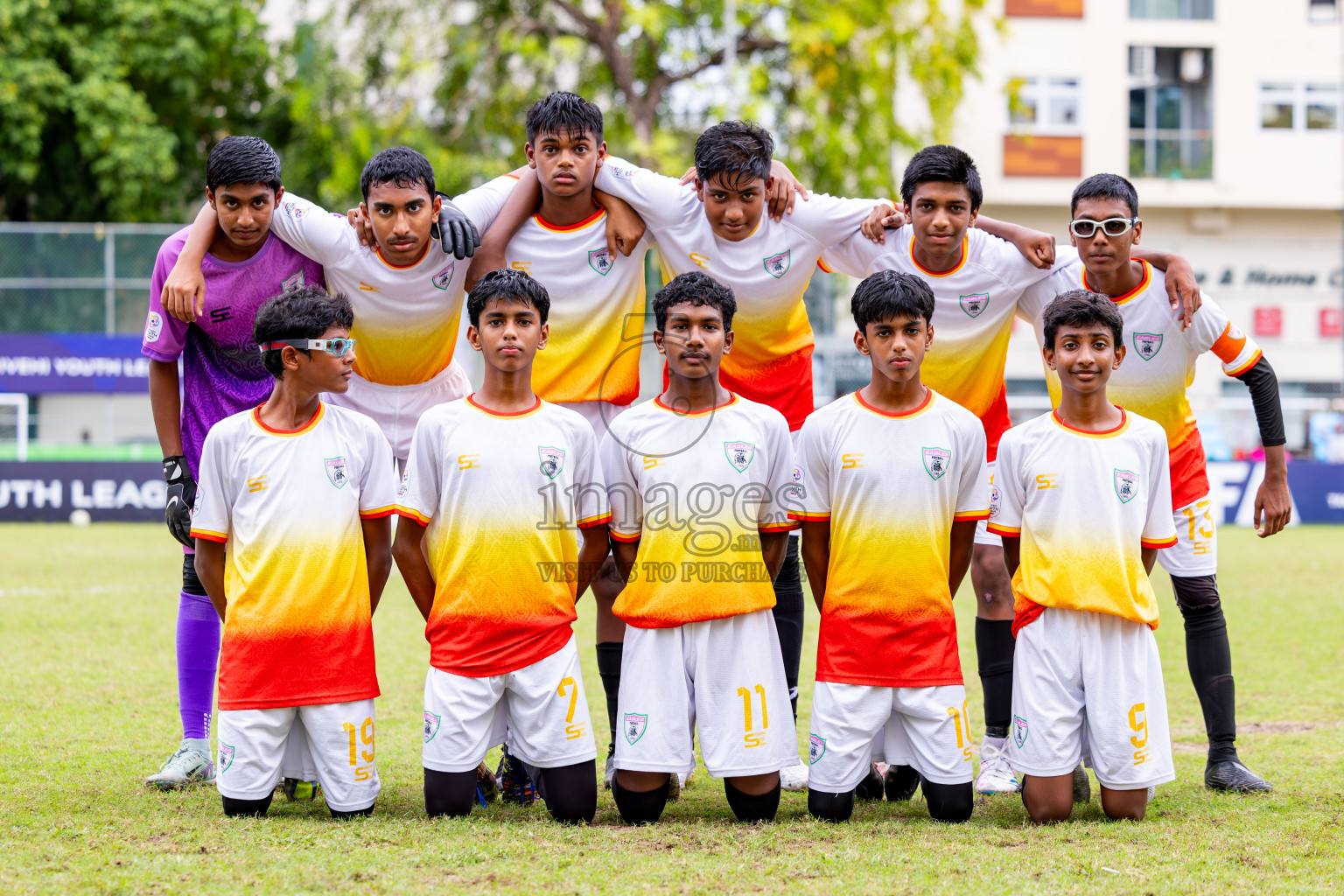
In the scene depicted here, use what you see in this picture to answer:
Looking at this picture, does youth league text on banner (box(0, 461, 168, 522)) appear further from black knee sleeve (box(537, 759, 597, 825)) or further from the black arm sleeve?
the black arm sleeve

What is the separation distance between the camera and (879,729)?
13.2 ft

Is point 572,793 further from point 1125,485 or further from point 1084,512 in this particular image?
point 1125,485

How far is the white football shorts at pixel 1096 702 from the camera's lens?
3961 mm

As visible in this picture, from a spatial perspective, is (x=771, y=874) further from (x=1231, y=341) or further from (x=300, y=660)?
(x=1231, y=341)

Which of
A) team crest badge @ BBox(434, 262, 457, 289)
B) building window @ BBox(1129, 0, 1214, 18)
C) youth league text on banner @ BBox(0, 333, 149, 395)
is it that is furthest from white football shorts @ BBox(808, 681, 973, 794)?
building window @ BBox(1129, 0, 1214, 18)

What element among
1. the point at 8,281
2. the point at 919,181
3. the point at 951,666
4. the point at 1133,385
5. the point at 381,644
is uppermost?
the point at 8,281

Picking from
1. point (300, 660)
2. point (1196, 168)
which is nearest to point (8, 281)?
point (300, 660)

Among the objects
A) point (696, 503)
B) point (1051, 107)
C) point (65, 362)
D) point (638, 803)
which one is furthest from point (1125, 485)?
point (1051, 107)

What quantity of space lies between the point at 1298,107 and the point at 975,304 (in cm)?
2514

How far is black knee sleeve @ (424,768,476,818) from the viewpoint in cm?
398

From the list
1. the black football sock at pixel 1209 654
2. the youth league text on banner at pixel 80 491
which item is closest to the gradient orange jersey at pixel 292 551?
the black football sock at pixel 1209 654

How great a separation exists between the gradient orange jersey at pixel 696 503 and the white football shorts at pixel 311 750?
93 cm

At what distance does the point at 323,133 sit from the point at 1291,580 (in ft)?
48.8

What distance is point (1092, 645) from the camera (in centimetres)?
400
